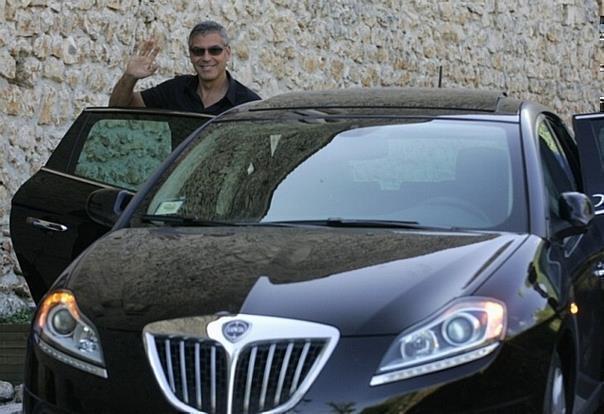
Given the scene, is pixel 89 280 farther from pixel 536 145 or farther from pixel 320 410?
pixel 536 145

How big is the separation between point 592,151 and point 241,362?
3269 millimetres

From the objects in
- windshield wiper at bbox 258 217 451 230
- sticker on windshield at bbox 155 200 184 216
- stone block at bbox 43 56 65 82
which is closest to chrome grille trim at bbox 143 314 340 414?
windshield wiper at bbox 258 217 451 230

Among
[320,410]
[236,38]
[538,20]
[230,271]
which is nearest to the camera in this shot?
[320,410]

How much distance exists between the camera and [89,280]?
5.01m

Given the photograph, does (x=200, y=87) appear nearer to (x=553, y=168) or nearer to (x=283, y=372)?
(x=553, y=168)

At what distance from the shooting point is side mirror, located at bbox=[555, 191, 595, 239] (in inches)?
217

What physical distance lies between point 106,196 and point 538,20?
47.1 ft

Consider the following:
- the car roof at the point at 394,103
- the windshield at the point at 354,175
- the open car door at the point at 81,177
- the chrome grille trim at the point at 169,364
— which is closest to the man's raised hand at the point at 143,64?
the open car door at the point at 81,177

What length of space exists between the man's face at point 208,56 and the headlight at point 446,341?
4.52 m

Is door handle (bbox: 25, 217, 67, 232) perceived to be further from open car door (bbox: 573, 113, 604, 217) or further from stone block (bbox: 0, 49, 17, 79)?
stone block (bbox: 0, 49, 17, 79)

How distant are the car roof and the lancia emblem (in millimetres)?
1853

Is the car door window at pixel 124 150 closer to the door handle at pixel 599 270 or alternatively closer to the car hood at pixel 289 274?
the car hood at pixel 289 274

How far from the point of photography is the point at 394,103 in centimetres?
631

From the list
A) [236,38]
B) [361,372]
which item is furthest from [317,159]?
[236,38]
